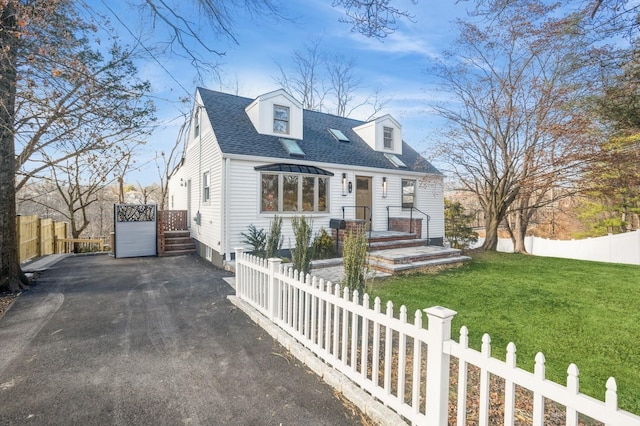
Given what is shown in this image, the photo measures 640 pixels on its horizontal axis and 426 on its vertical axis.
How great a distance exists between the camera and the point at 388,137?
46.5 ft

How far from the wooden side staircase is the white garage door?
25 cm

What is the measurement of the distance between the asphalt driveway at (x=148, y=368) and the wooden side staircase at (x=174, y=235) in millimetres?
5438

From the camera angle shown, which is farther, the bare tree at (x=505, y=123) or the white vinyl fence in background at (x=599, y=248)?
the white vinyl fence in background at (x=599, y=248)

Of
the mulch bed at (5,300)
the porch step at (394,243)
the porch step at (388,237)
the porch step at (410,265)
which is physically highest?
the porch step at (388,237)

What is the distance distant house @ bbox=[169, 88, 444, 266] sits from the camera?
945 cm

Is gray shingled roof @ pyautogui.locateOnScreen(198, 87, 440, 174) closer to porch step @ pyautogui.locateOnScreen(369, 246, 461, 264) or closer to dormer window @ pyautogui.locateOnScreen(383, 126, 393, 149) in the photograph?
dormer window @ pyautogui.locateOnScreen(383, 126, 393, 149)

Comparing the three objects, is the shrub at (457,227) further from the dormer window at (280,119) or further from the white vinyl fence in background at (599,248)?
the dormer window at (280,119)

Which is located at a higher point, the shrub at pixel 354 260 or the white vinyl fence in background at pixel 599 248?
the shrub at pixel 354 260

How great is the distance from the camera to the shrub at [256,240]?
832 centimetres

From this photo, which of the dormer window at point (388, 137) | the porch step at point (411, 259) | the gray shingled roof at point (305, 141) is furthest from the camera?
the dormer window at point (388, 137)

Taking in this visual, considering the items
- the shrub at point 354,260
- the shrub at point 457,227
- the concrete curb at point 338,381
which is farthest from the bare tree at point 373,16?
the shrub at point 457,227

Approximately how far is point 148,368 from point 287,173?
7.49 m

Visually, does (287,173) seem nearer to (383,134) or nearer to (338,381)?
(383,134)

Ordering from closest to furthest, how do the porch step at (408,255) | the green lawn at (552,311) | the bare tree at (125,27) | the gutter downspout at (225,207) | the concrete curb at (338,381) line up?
1. the concrete curb at (338,381)
2. the green lawn at (552,311)
3. the bare tree at (125,27)
4. the porch step at (408,255)
5. the gutter downspout at (225,207)
